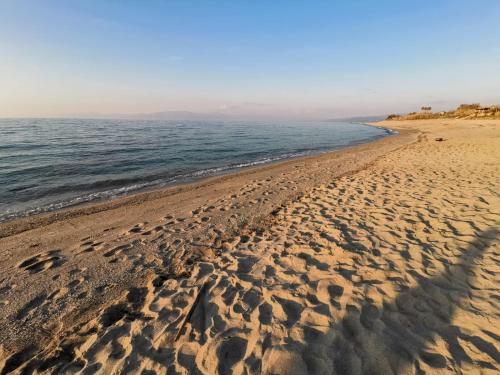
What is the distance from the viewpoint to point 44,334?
332cm

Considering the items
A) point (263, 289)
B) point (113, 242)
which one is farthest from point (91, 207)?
point (263, 289)

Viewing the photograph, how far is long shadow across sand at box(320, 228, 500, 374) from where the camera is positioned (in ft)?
8.34

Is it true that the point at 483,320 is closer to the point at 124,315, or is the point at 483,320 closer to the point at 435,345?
the point at 435,345

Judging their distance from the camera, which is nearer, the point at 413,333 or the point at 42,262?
the point at 413,333

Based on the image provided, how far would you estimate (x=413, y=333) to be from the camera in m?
2.87

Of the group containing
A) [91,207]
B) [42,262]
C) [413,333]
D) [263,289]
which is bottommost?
[91,207]

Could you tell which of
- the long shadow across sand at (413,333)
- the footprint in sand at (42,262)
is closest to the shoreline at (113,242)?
the footprint in sand at (42,262)

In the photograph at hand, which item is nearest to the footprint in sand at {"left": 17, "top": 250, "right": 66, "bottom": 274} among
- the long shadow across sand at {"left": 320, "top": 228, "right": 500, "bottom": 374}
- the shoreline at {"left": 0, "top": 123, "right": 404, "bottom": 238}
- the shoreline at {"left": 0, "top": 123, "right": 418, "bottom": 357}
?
the shoreline at {"left": 0, "top": 123, "right": 418, "bottom": 357}

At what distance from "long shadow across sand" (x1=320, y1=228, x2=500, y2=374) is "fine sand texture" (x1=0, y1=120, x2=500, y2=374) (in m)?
0.01

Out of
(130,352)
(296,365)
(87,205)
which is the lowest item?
(87,205)

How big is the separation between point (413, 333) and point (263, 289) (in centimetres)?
203

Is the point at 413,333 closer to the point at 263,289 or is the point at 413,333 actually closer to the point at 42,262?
the point at 263,289

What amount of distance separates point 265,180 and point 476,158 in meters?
11.6

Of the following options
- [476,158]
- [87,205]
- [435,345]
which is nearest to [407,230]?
[435,345]
